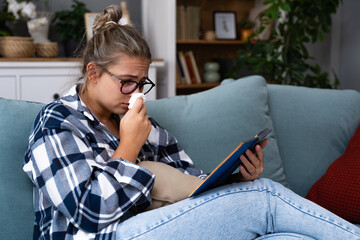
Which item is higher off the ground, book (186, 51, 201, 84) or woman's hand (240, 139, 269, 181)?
book (186, 51, 201, 84)

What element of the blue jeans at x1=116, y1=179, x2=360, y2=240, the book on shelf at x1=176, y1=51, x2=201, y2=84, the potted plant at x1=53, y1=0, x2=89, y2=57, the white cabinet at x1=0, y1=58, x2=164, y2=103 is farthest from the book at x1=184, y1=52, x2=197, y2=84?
the blue jeans at x1=116, y1=179, x2=360, y2=240

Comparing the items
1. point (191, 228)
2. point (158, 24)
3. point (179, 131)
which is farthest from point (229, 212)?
point (158, 24)

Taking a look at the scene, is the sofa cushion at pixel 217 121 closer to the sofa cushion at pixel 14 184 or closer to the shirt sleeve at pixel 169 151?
the shirt sleeve at pixel 169 151

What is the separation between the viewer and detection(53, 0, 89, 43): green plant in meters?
2.82

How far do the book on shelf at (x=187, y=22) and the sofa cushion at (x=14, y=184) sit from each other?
213 cm

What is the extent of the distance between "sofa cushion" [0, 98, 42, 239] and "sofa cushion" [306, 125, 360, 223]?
0.96 m

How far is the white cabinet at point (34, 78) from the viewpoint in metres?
2.43

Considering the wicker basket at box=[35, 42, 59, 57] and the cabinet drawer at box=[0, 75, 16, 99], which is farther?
the wicker basket at box=[35, 42, 59, 57]

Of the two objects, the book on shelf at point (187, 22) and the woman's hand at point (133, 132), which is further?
the book on shelf at point (187, 22)

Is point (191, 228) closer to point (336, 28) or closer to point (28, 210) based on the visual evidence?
point (28, 210)

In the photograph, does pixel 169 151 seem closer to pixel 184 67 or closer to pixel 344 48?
pixel 184 67

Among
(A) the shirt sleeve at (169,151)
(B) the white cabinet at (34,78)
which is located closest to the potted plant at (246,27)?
(B) the white cabinet at (34,78)

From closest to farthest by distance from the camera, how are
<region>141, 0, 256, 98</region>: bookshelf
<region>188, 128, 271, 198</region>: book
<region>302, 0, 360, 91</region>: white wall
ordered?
<region>188, 128, 271, 198</region>: book, <region>141, 0, 256, 98</region>: bookshelf, <region>302, 0, 360, 91</region>: white wall

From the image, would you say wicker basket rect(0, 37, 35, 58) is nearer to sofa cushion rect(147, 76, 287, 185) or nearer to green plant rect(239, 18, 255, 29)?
sofa cushion rect(147, 76, 287, 185)
